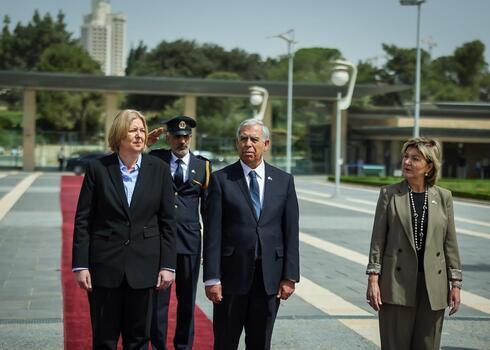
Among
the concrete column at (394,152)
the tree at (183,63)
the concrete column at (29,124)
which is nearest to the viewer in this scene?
the concrete column at (29,124)

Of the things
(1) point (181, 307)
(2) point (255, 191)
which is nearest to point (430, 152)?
(2) point (255, 191)

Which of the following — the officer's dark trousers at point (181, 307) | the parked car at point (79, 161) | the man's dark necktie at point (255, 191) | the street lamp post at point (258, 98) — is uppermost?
the street lamp post at point (258, 98)

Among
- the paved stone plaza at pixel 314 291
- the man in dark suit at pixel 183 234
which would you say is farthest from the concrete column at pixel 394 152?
the man in dark suit at pixel 183 234

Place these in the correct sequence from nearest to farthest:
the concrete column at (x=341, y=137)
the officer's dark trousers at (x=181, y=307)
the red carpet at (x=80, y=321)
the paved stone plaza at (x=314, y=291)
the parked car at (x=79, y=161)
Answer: the officer's dark trousers at (x=181, y=307)
the red carpet at (x=80, y=321)
the paved stone plaza at (x=314, y=291)
the parked car at (x=79, y=161)
the concrete column at (x=341, y=137)

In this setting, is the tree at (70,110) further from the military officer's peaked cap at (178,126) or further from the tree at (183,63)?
the military officer's peaked cap at (178,126)

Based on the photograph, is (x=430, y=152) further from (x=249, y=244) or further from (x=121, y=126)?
(x=121, y=126)

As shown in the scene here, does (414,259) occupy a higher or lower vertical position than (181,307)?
higher

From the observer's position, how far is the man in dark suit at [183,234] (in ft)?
19.3

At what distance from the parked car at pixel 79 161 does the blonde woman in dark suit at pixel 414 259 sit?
39.5m

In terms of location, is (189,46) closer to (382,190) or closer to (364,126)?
(364,126)

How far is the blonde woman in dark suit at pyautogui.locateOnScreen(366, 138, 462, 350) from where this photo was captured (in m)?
4.70

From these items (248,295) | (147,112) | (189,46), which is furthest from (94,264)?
(189,46)

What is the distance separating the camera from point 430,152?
4.79 m

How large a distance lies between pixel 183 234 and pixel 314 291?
3612 millimetres
